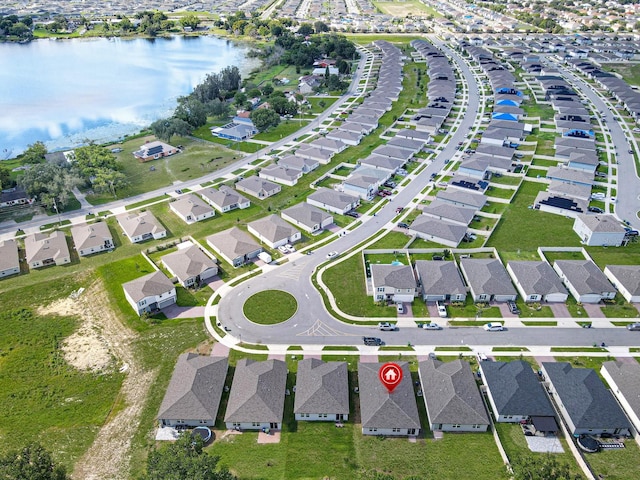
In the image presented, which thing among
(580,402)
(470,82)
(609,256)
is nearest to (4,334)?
(580,402)

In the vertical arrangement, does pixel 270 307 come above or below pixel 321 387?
below

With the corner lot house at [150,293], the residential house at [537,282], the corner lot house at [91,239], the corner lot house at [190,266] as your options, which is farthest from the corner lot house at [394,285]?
the corner lot house at [91,239]

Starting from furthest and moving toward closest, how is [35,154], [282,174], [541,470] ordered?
[35,154]
[282,174]
[541,470]

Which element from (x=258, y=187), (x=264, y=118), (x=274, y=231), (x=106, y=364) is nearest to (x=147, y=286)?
(x=106, y=364)

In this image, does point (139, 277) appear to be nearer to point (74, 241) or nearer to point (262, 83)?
point (74, 241)

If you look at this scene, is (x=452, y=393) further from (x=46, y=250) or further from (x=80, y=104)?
(x=80, y=104)
